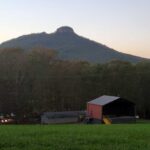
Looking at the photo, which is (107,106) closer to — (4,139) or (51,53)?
(51,53)

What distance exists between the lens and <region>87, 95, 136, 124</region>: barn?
6194 cm

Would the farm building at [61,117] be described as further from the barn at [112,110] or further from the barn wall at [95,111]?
the barn at [112,110]

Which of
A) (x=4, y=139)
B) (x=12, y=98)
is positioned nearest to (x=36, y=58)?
(x=12, y=98)

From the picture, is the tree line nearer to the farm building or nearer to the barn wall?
the farm building

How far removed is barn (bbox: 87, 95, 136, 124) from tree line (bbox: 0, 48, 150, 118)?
1247 cm

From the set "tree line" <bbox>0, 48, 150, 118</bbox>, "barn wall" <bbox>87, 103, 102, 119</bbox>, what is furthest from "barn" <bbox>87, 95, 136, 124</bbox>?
"tree line" <bbox>0, 48, 150, 118</bbox>

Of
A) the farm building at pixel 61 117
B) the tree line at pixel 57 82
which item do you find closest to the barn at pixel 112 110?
the farm building at pixel 61 117

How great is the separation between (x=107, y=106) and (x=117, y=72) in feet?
63.6

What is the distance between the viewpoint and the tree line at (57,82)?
7362 cm

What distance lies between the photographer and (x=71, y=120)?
212ft

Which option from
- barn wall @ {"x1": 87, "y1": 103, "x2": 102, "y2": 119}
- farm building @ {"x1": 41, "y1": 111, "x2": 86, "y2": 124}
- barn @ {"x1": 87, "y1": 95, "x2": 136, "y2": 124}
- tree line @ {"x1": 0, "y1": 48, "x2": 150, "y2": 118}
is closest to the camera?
barn @ {"x1": 87, "y1": 95, "x2": 136, "y2": 124}

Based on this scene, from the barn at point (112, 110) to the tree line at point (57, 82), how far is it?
12470 mm

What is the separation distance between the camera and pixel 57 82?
78.7 metres

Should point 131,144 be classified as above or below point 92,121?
above
